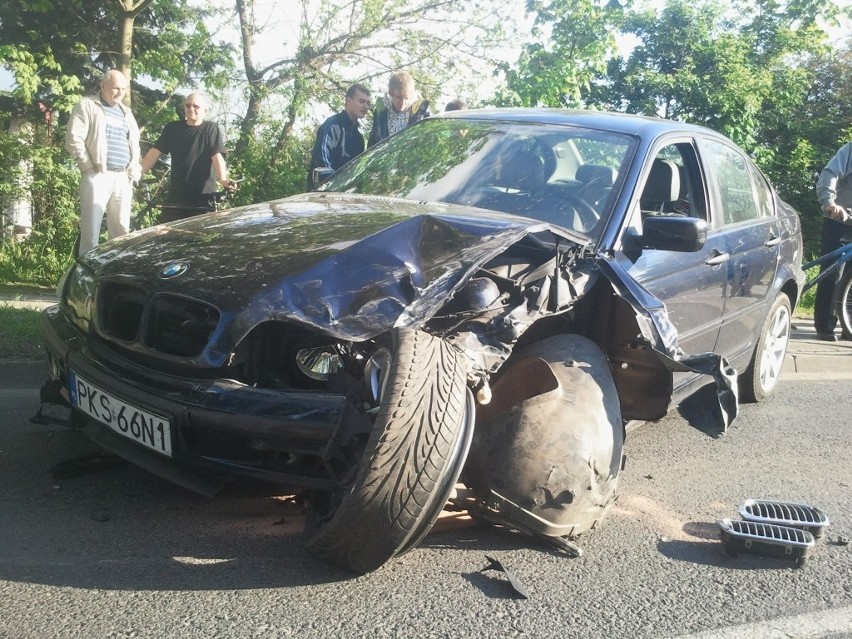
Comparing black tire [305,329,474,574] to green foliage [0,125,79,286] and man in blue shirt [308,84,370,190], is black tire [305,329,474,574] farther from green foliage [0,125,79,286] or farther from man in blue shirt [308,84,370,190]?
green foliage [0,125,79,286]

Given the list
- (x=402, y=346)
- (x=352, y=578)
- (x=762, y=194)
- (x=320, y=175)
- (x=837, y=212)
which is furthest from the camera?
(x=837, y=212)

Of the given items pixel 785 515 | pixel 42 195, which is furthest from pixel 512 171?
pixel 42 195

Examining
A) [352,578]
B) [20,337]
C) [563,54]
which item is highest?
[563,54]

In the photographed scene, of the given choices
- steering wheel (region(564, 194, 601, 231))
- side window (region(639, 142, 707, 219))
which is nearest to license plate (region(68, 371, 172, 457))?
steering wheel (region(564, 194, 601, 231))

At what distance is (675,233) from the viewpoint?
12.9ft

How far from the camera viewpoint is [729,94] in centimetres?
1608

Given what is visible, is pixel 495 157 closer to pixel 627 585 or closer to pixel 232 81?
pixel 627 585

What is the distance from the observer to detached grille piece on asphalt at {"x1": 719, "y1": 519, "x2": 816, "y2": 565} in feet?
11.4

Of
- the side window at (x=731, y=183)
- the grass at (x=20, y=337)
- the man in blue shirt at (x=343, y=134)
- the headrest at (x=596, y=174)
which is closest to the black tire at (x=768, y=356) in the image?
the side window at (x=731, y=183)

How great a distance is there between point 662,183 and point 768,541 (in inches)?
81.6

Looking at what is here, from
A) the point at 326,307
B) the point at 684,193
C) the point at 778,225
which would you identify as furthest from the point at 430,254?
the point at 778,225

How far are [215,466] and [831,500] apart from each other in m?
2.91

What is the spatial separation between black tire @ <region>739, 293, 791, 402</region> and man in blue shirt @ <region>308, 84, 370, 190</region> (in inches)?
137

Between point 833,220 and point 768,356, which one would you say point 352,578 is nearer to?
point 768,356
